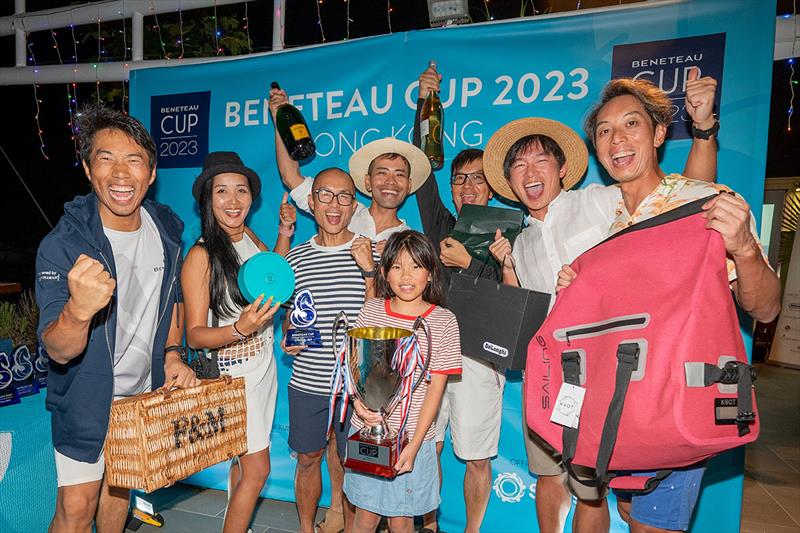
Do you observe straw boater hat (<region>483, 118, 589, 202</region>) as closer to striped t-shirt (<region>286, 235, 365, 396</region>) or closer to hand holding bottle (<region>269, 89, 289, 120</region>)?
striped t-shirt (<region>286, 235, 365, 396</region>)

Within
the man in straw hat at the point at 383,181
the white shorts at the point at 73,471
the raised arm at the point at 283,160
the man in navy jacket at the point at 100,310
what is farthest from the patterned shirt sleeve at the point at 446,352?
the raised arm at the point at 283,160

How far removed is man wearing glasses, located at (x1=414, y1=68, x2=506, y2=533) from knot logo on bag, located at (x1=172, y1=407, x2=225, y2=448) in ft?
4.09

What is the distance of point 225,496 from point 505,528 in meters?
2.02

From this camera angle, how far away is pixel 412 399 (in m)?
2.37

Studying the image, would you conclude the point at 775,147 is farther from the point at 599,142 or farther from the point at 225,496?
the point at 225,496

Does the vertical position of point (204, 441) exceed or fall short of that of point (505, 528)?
it exceeds it

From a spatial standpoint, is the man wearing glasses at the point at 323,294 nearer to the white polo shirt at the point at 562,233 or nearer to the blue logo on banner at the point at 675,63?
the white polo shirt at the point at 562,233

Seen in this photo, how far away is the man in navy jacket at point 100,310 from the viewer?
6.88ft

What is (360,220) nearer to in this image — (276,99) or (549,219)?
(276,99)

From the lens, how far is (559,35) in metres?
3.13

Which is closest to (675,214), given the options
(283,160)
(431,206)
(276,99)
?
(431,206)

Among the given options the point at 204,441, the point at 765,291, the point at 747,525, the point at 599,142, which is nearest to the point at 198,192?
the point at 204,441

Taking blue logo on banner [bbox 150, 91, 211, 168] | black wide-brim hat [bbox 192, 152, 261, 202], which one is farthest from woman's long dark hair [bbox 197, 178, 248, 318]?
blue logo on banner [bbox 150, 91, 211, 168]

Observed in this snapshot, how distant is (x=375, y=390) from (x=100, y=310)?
115 cm
